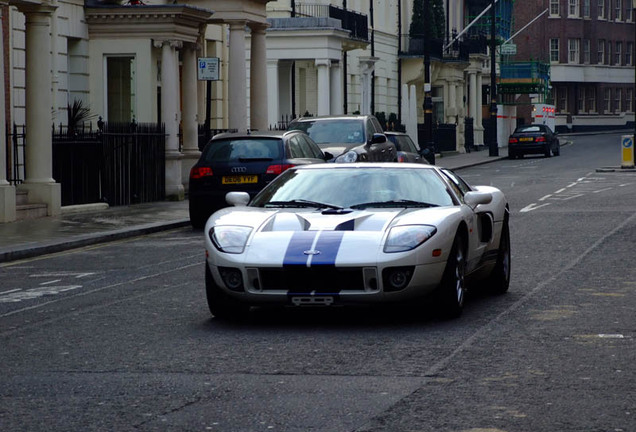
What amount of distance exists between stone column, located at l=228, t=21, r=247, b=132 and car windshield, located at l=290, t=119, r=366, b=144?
6.46m

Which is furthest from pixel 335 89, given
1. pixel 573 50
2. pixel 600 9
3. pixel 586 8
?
pixel 600 9

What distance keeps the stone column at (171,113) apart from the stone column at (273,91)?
1495 cm

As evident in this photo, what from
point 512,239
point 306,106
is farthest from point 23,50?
point 306,106

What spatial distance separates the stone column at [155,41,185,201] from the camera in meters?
30.5

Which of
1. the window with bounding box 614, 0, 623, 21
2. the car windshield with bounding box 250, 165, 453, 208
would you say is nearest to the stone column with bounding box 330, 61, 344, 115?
the car windshield with bounding box 250, 165, 453, 208

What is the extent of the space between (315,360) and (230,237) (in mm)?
2076

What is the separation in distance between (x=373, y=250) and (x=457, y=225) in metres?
0.94

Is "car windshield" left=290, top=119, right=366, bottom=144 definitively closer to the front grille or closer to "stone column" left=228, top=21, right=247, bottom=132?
"stone column" left=228, top=21, right=247, bottom=132

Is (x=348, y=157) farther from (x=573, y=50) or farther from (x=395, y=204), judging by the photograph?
(x=573, y=50)

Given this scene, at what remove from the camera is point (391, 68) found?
2434 inches

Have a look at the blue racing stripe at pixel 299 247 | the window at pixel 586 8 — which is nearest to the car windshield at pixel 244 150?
the blue racing stripe at pixel 299 247

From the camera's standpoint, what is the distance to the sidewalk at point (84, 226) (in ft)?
62.1

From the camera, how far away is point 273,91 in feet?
151

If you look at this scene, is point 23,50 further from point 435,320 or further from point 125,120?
point 435,320
